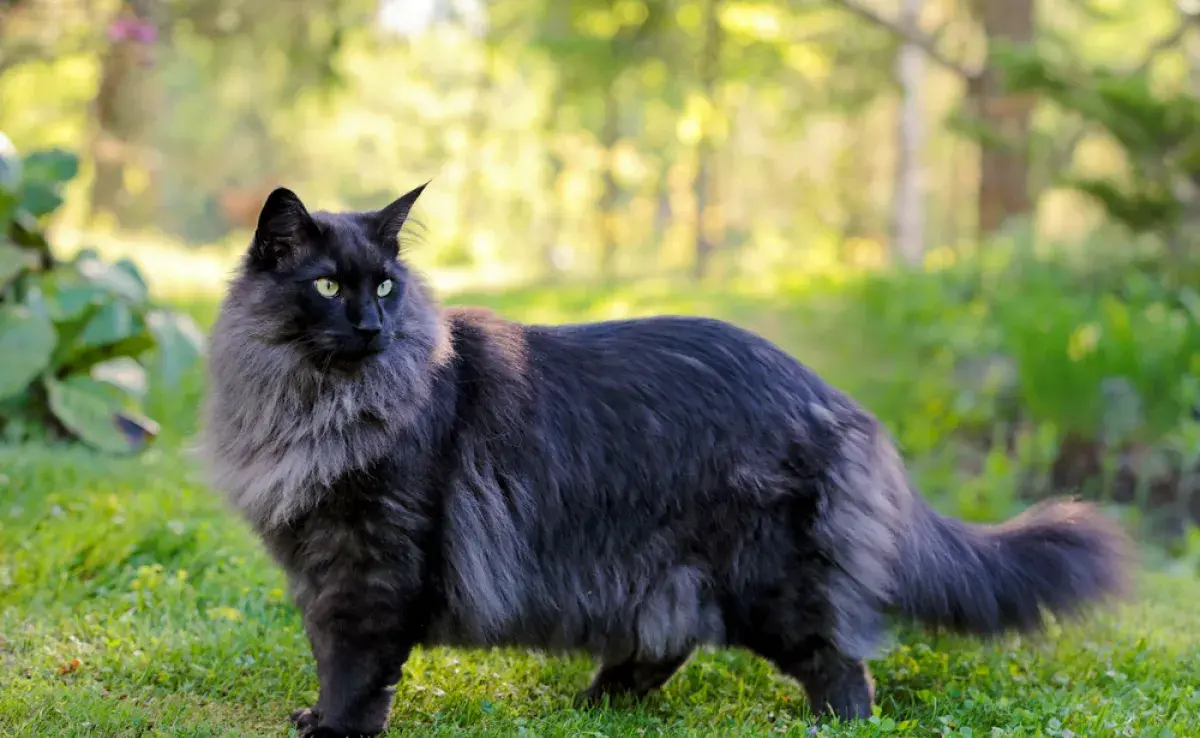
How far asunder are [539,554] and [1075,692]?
1622mm

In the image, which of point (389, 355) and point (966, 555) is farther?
point (966, 555)

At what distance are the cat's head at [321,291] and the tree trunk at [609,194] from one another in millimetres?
15052

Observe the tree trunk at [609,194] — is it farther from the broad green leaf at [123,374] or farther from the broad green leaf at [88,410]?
the broad green leaf at [88,410]

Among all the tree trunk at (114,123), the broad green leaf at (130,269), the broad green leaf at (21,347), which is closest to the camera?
the broad green leaf at (21,347)

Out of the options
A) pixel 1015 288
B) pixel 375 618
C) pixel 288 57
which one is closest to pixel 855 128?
pixel 288 57

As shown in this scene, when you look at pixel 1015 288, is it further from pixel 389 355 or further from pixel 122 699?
pixel 122 699

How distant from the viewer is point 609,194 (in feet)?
83.7

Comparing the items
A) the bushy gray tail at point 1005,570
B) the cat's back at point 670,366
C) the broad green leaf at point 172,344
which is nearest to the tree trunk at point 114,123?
the broad green leaf at point 172,344

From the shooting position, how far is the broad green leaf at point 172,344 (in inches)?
219

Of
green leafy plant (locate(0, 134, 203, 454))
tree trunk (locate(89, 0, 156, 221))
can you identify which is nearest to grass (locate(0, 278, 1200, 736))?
green leafy plant (locate(0, 134, 203, 454))

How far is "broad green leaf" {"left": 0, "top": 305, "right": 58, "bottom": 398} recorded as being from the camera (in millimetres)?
4496

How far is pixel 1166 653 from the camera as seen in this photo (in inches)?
135

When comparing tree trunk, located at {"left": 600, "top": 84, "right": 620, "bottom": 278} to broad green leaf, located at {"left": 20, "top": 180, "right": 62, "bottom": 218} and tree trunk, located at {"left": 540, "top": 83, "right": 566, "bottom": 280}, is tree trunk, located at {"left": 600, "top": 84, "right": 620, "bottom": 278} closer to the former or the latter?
tree trunk, located at {"left": 540, "top": 83, "right": 566, "bottom": 280}

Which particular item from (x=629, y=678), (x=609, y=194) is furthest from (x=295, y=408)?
(x=609, y=194)
